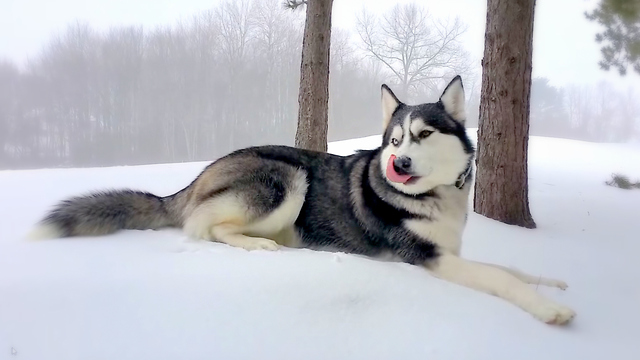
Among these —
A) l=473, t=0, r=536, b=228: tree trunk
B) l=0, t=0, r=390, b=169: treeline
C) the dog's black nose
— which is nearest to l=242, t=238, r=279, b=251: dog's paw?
the dog's black nose

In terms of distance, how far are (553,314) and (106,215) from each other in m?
2.14

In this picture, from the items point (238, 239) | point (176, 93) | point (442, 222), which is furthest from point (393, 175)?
point (176, 93)

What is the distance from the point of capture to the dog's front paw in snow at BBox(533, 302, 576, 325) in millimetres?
1562

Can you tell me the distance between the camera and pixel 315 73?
532cm

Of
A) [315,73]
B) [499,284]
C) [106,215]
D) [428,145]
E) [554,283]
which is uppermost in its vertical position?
[315,73]

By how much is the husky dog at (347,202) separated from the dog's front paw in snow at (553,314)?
0.19 meters

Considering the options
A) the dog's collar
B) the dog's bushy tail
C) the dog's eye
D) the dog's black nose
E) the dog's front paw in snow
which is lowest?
the dog's front paw in snow

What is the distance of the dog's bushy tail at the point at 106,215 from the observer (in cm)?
211

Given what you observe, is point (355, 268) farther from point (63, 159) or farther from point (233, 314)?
point (63, 159)

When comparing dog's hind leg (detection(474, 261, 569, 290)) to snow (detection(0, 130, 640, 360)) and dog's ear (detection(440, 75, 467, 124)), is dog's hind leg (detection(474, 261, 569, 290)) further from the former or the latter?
dog's ear (detection(440, 75, 467, 124))

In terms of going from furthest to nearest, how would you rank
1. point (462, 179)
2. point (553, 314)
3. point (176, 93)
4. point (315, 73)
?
point (176, 93)
point (315, 73)
point (462, 179)
point (553, 314)

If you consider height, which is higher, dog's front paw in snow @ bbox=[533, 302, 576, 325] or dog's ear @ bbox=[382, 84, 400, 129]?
dog's ear @ bbox=[382, 84, 400, 129]

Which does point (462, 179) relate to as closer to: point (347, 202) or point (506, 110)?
point (347, 202)

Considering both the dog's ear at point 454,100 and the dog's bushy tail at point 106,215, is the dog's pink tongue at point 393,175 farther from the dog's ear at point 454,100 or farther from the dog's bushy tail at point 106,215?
the dog's bushy tail at point 106,215
